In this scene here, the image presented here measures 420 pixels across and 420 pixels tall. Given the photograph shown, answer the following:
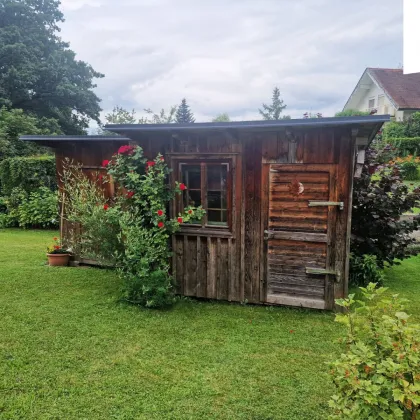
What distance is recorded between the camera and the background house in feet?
64.1

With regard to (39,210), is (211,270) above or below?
below

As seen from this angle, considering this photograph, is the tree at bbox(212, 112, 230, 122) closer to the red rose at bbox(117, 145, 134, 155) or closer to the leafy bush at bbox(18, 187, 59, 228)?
the leafy bush at bbox(18, 187, 59, 228)

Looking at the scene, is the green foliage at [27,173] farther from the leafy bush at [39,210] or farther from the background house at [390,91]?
the background house at [390,91]

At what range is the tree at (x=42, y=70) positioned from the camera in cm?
1792

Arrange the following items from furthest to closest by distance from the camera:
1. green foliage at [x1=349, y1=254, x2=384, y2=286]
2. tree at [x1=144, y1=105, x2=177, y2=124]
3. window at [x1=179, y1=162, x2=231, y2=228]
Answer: tree at [x1=144, y1=105, x2=177, y2=124], green foliage at [x1=349, y1=254, x2=384, y2=286], window at [x1=179, y1=162, x2=231, y2=228]

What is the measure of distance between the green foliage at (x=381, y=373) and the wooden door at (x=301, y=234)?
2.46 m

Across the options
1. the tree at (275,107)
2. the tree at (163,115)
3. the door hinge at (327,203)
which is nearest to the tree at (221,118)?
the tree at (275,107)

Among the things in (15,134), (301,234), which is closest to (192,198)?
(301,234)

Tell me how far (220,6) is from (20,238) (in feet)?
23.5

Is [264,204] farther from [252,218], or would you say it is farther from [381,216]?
[381,216]

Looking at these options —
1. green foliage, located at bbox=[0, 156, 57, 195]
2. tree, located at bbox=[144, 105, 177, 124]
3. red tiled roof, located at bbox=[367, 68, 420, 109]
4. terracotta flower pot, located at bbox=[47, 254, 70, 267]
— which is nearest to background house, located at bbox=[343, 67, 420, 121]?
red tiled roof, located at bbox=[367, 68, 420, 109]

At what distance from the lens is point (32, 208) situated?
402 inches

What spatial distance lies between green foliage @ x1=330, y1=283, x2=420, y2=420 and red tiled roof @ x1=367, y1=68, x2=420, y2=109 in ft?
68.4

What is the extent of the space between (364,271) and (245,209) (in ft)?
7.56
